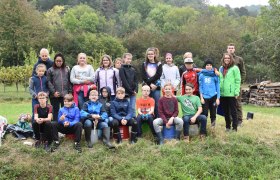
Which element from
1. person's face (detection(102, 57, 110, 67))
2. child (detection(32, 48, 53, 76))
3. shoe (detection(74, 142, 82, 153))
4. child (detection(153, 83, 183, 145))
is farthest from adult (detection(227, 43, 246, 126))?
child (detection(32, 48, 53, 76))

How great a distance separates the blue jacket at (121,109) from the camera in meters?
7.34

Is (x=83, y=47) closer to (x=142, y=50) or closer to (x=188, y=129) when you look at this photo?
(x=142, y=50)

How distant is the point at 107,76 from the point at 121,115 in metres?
0.98

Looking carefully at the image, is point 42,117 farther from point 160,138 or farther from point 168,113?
point 168,113

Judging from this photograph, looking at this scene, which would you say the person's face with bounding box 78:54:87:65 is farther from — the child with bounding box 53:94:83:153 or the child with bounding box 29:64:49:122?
the child with bounding box 53:94:83:153

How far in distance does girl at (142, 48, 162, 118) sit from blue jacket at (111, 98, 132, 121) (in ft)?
2.50

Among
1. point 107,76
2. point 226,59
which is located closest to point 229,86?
point 226,59

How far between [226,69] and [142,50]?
35299 millimetres

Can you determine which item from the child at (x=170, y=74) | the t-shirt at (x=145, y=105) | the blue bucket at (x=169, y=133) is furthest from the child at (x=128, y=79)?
the blue bucket at (x=169, y=133)

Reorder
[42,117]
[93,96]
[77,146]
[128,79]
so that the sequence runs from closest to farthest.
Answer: [77,146] → [42,117] → [93,96] → [128,79]

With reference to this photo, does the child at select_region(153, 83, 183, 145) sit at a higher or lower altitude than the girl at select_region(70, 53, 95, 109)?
lower

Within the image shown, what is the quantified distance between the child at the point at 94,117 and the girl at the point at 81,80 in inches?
17.0

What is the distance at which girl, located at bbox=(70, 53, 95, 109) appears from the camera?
7.61 metres

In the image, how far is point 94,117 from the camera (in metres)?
7.04
